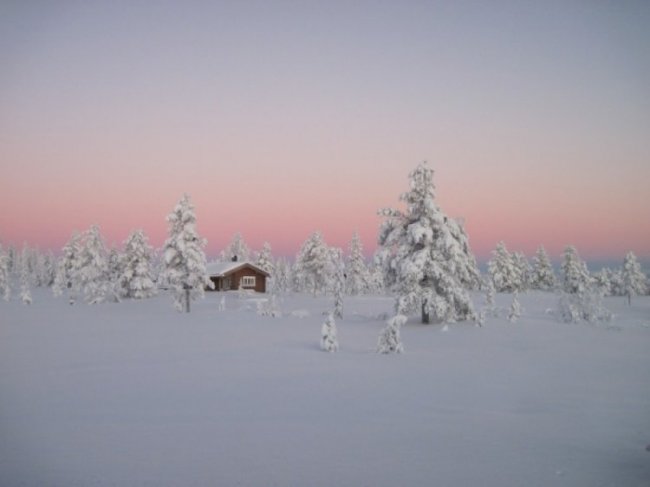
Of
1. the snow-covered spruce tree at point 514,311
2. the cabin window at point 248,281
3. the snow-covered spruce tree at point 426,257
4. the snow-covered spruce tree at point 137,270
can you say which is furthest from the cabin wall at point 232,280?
the snow-covered spruce tree at point 514,311

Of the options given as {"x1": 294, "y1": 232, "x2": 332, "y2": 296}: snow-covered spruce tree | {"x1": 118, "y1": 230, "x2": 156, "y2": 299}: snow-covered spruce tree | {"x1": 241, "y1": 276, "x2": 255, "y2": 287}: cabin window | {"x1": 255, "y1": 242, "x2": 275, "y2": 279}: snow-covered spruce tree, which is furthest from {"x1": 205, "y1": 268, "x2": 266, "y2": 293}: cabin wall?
{"x1": 255, "y1": 242, "x2": 275, "y2": 279}: snow-covered spruce tree

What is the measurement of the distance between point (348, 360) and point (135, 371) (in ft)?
27.0

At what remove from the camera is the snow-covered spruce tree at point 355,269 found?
8381 cm

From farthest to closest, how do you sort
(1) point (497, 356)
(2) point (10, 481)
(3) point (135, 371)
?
(1) point (497, 356) → (3) point (135, 371) → (2) point (10, 481)

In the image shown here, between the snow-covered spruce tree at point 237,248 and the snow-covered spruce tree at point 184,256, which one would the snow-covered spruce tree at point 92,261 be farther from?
the snow-covered spruce tree at point 237,248

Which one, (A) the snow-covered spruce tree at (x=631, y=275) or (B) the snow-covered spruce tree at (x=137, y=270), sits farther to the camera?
(A) the snow-covered spruce tree at (x=631, y=275)

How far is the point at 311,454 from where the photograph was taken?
27.6 feet

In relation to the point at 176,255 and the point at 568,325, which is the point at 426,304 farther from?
the point at 176,255

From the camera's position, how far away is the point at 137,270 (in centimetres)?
6000

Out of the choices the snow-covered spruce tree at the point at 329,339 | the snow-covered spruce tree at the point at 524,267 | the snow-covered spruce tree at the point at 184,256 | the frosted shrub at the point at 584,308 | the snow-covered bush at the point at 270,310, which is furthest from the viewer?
the snow-covered spruce tree at the point at 524,267

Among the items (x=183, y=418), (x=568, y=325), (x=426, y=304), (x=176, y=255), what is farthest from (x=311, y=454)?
(x=176, y=255)

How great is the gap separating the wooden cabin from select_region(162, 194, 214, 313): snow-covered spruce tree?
2474 cm

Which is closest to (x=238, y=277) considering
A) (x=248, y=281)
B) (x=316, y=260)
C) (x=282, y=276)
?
(x=248, y=281)

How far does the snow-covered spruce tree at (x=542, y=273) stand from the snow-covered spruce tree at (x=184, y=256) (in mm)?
64972
